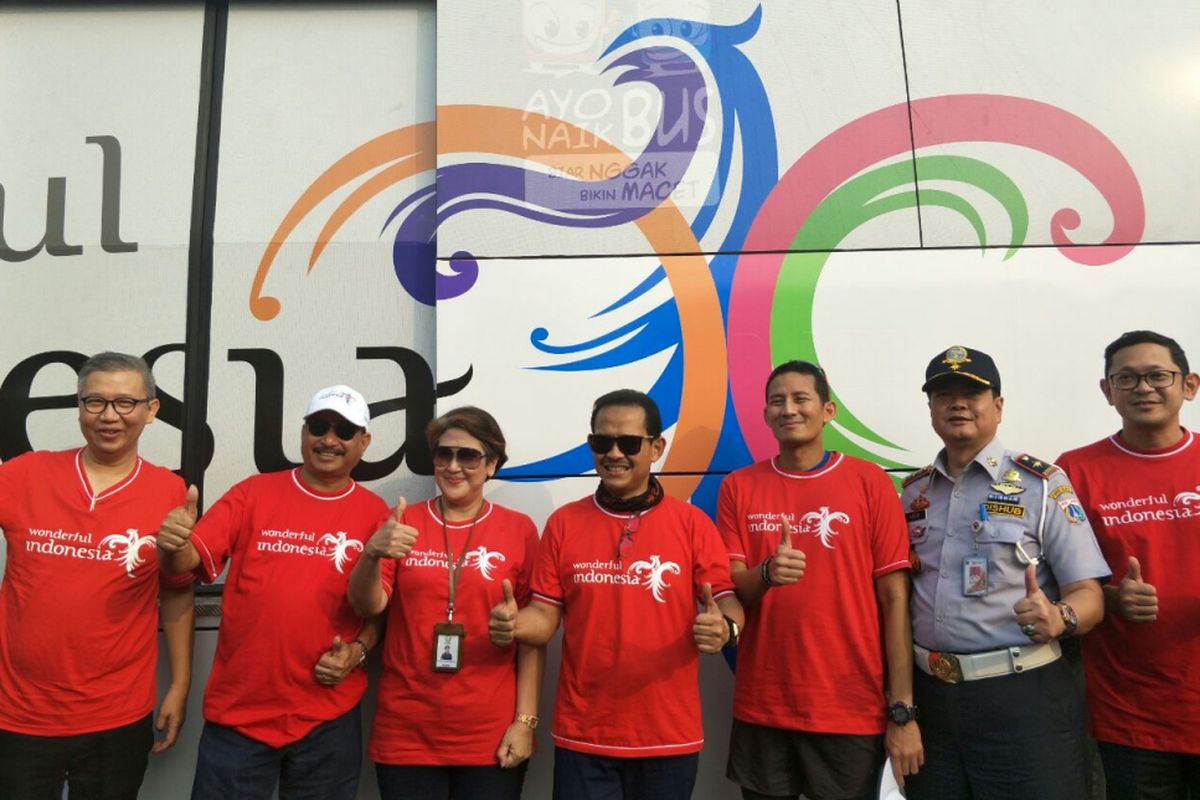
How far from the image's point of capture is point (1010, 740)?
7.47ft

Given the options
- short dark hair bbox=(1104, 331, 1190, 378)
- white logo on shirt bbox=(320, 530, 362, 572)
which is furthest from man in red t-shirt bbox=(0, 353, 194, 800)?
short dark hair bbox=(1104, 331, 1190, 378)

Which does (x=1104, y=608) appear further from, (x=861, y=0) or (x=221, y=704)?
(x=221, y=704)

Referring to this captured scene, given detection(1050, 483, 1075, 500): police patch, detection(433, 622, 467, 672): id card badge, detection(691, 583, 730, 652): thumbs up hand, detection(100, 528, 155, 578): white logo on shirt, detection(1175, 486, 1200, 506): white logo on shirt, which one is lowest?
detection(433, 622, 467, 672): id card badge

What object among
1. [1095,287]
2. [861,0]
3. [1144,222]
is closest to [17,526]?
[861,0]

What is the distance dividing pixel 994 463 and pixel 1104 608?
0.55 meters

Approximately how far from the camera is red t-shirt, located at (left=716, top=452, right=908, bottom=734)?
2.42 m

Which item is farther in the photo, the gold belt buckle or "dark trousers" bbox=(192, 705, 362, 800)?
"dark trousers" bbox=(192, 705, 362, 800)

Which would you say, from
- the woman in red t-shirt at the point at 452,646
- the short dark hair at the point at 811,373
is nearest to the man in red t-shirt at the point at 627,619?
the woman in red t-shirt at the point at 452,646

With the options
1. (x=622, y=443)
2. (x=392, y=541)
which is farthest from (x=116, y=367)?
(x=622, y=443)

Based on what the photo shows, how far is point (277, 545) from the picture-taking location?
258 centimetres

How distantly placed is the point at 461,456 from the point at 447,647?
61 cm

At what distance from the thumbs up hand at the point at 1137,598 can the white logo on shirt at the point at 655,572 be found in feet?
4.41

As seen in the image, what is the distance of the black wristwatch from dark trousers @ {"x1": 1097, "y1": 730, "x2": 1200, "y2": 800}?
71 centimetres

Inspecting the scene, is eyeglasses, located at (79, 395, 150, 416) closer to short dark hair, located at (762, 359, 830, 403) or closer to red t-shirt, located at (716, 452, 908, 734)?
red t-shirt, located at (716, 452, 908, 734)
